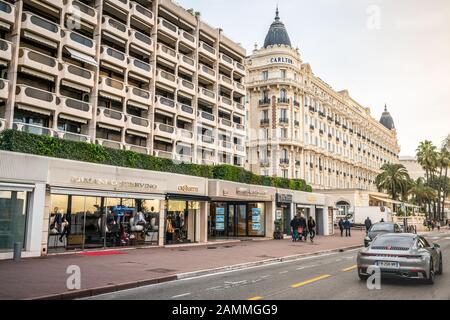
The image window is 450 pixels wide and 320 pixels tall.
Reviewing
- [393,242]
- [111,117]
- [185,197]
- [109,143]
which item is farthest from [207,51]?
[393,242]

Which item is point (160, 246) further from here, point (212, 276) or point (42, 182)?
point (212, 276)

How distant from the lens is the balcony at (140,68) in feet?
125

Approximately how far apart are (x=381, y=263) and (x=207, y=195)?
19.3 meters

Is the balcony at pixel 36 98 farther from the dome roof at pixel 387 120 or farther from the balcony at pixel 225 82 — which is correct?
the dome roof at pixel 387 120

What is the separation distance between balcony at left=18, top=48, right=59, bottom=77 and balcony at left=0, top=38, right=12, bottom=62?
2.31 ft

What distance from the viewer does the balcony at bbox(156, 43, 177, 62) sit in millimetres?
41531

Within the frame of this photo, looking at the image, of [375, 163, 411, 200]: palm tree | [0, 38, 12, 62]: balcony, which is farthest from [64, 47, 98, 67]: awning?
[375, 163, 411, 200]: palm tree

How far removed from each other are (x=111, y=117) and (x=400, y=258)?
2936 cm

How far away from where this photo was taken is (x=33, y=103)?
30219mm

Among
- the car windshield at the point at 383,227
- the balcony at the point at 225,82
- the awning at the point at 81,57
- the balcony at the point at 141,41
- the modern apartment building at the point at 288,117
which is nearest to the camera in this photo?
the car windshield at the point at 383,227

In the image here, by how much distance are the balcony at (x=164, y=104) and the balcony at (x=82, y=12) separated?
8996 mm

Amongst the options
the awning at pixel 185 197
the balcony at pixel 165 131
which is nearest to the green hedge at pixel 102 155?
the awning at pixel 185 197

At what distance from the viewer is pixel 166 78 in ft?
139
